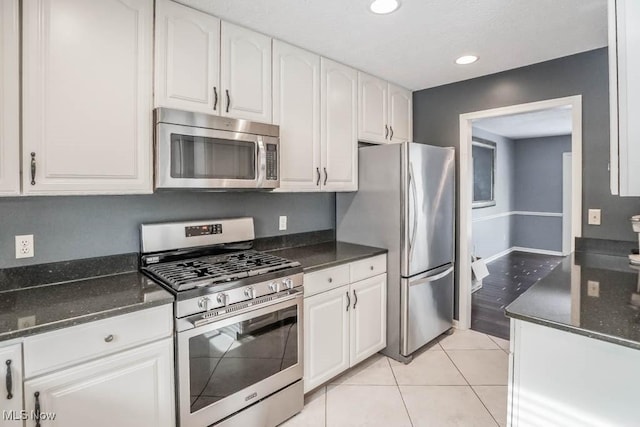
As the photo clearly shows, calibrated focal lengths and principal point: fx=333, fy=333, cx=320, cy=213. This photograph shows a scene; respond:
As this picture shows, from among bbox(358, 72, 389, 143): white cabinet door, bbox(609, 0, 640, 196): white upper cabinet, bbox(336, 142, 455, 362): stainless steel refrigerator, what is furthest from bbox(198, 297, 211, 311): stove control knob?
bbox(358, 72, 389, 143): white cabinet door

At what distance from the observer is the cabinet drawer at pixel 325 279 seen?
206 centimetres

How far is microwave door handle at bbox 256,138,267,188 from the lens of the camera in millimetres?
2025

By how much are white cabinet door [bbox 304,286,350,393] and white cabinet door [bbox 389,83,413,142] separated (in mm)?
1650

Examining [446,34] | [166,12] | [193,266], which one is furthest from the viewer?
[446,34]

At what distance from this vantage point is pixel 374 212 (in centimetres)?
268

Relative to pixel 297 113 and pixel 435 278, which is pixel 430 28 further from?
pixel 435 278

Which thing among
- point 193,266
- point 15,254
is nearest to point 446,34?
point 193,266

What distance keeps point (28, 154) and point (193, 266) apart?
2.90 feet

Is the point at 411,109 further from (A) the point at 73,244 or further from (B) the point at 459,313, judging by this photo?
(A) the point at 73,244

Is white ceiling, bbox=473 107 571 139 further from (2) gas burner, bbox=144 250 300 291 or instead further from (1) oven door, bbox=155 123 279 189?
(2) gas burner, bbox=144 250 300 291

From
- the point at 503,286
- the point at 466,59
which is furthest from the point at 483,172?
the point at 466,59

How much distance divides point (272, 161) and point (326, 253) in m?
0.81

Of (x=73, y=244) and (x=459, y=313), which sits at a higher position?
(x=73, y=244)

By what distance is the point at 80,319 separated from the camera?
1.25 metres
